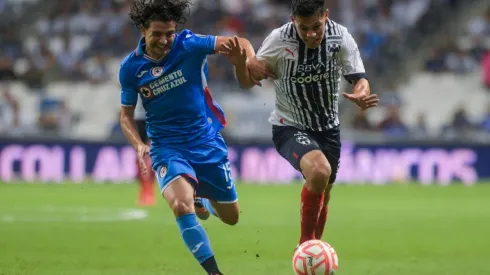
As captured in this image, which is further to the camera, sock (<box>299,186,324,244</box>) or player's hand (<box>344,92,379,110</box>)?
sock (<box>299,186,324,244</box>)

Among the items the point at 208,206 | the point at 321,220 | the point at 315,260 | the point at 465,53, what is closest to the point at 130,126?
the point at 208,206

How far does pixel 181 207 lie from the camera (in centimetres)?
753

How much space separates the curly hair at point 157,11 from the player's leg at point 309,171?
1544mm

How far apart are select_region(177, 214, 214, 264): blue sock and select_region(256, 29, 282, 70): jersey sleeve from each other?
1.82m

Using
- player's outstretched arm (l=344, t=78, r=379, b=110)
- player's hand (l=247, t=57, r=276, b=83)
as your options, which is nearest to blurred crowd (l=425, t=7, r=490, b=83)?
player's outstretched arm (l=344, t=78, r=379, b=110)

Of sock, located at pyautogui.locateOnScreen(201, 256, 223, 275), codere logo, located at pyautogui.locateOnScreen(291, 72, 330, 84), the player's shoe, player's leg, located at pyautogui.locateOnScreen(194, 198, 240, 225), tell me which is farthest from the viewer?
the player's shoe

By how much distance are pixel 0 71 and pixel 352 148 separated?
9.31 meters

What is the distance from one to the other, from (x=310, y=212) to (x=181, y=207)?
145 cm

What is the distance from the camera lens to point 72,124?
23328 millimetres

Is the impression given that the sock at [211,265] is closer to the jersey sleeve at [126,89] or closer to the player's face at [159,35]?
the jersey sleeve at [126,89]

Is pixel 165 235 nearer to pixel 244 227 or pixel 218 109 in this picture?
pixel 244 227

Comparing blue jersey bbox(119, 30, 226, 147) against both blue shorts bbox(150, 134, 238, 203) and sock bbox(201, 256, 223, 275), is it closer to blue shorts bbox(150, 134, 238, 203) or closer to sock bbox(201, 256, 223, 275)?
blue shorts bbox(150, 134, 238, 203)

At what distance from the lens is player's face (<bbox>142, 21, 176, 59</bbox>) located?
7.72 m

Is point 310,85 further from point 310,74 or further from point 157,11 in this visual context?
point 157,11
